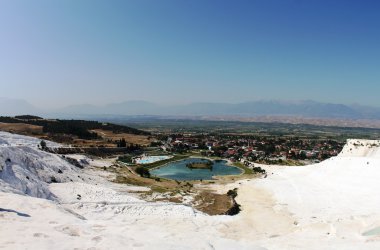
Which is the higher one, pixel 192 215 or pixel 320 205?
pixel 192 215

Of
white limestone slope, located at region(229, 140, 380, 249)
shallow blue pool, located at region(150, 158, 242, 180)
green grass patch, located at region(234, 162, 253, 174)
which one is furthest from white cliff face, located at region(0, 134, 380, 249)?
green grass patch, located at region(234, 162, 253, 174)

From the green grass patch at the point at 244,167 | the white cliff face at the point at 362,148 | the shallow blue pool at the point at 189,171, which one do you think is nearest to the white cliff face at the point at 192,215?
the white cliff face at the point at 362,148

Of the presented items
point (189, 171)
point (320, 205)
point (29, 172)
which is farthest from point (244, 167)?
point (29, 172)

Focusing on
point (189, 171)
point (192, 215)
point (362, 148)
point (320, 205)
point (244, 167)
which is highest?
point (362, 148)

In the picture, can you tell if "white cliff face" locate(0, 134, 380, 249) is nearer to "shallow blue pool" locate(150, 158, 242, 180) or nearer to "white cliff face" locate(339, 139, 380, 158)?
"white cliff face" locate(339, 139, 380, 158)

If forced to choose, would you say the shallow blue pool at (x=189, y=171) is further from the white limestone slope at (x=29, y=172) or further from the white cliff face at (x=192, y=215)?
the white limestone slope at (x=29, y=172)

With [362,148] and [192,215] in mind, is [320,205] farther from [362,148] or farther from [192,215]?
[362,148]

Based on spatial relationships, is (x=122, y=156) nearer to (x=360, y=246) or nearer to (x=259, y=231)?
(x=259, y=231)
